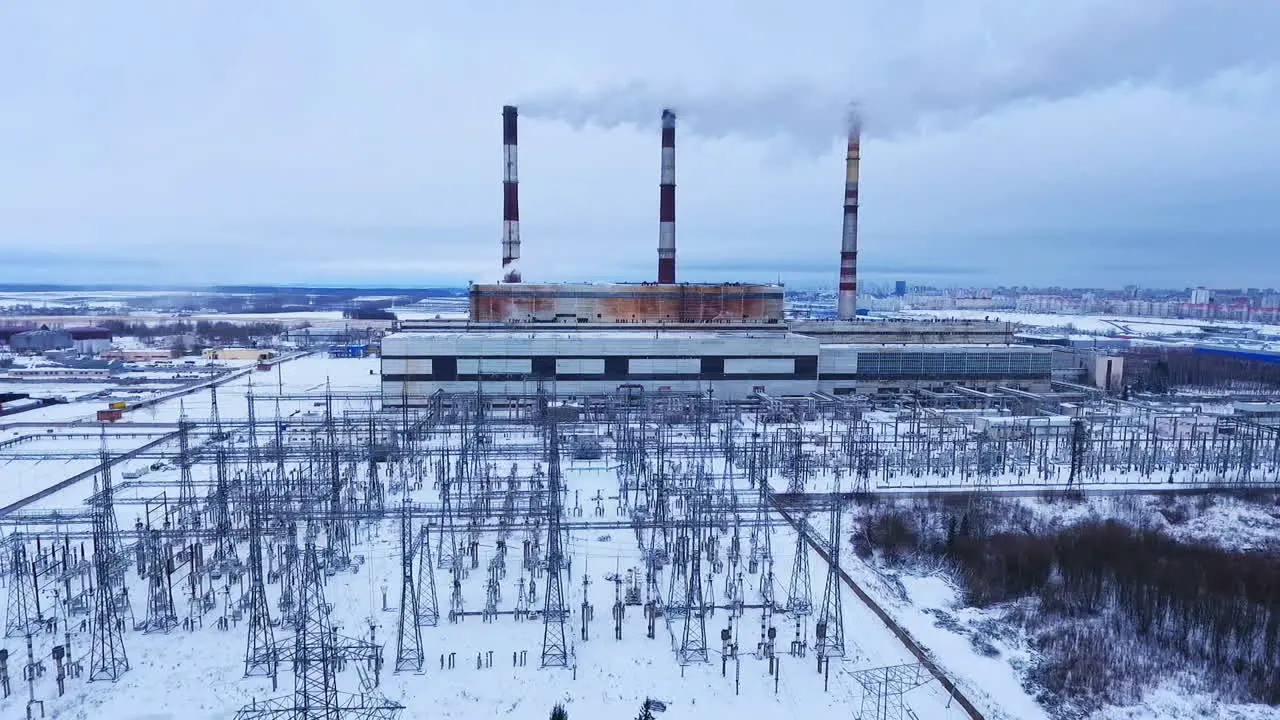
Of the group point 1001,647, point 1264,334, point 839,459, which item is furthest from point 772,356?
point 1264,334

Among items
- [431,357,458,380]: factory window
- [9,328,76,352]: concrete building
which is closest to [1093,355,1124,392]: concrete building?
[431,357,458,380]: factory window

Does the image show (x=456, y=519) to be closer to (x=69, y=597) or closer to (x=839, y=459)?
(x=69, y=597)

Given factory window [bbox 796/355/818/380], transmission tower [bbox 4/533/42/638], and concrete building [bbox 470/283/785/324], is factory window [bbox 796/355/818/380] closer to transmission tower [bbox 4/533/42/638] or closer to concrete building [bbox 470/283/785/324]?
concrete building [bbox 470/283/785/324]

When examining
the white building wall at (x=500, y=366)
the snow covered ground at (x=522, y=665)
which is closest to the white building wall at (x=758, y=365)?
the white building wall at (x=500, y=366)

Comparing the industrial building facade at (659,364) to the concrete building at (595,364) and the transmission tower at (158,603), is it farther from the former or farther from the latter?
the transmission tower at (158,603)

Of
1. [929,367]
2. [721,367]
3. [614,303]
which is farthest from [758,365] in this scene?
[614,303]

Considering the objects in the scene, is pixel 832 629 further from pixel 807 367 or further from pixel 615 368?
pixel 807 367
